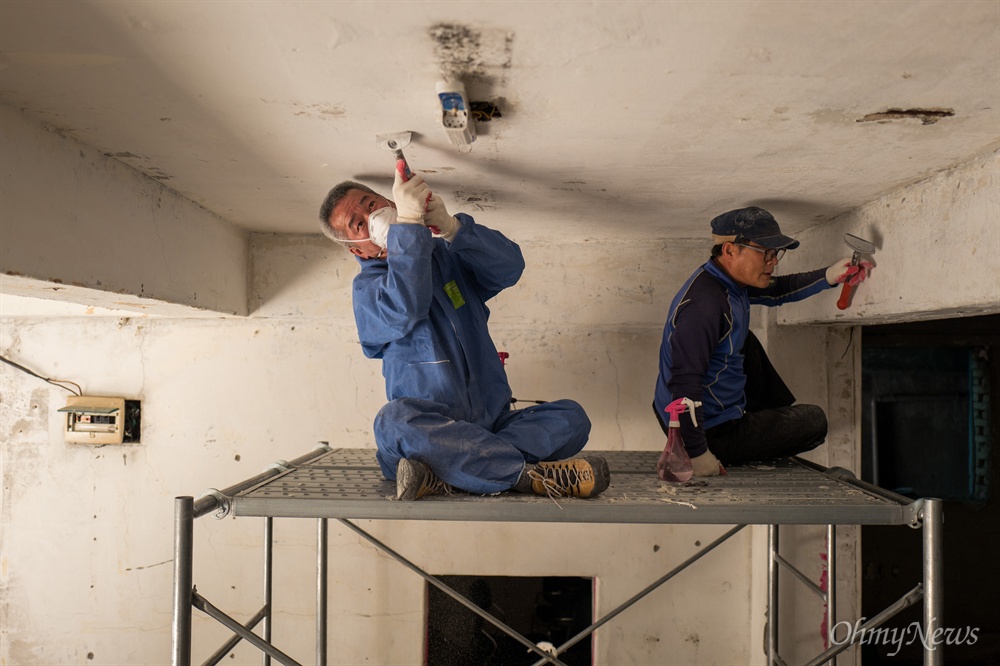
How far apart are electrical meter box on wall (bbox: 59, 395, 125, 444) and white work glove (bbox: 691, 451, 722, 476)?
1.68m

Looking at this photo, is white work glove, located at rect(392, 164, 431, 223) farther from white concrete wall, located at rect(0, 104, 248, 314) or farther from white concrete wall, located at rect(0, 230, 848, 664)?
white concrete wall, located at rect(0, 230, 848, 664)

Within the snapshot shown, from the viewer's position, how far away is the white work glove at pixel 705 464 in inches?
60.5

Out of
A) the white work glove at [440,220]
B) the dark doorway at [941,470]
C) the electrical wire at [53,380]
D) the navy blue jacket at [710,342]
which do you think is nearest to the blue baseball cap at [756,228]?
the navy blue jacket at [710,342]

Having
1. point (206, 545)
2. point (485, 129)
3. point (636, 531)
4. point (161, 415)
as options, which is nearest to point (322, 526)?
point (206, 545)

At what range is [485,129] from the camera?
45.4 inches

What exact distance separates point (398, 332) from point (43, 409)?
1431 millimetres

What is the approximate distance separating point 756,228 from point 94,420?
6.39ft

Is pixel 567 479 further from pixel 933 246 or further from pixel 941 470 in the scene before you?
pixel 941 470

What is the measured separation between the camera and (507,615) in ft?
7.23

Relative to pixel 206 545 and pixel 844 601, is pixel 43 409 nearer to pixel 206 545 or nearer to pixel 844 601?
pixel 206 545

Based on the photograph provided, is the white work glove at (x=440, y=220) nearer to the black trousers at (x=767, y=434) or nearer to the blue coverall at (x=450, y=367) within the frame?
the blue coverall at (x=450, y=367)

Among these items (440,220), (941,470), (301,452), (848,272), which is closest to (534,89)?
(440,220)

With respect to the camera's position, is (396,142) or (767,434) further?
(767,434)

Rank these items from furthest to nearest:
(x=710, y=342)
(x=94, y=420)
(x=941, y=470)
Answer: (x=941, y=470) → (x=94, y=420) → (x=710, y=342)
